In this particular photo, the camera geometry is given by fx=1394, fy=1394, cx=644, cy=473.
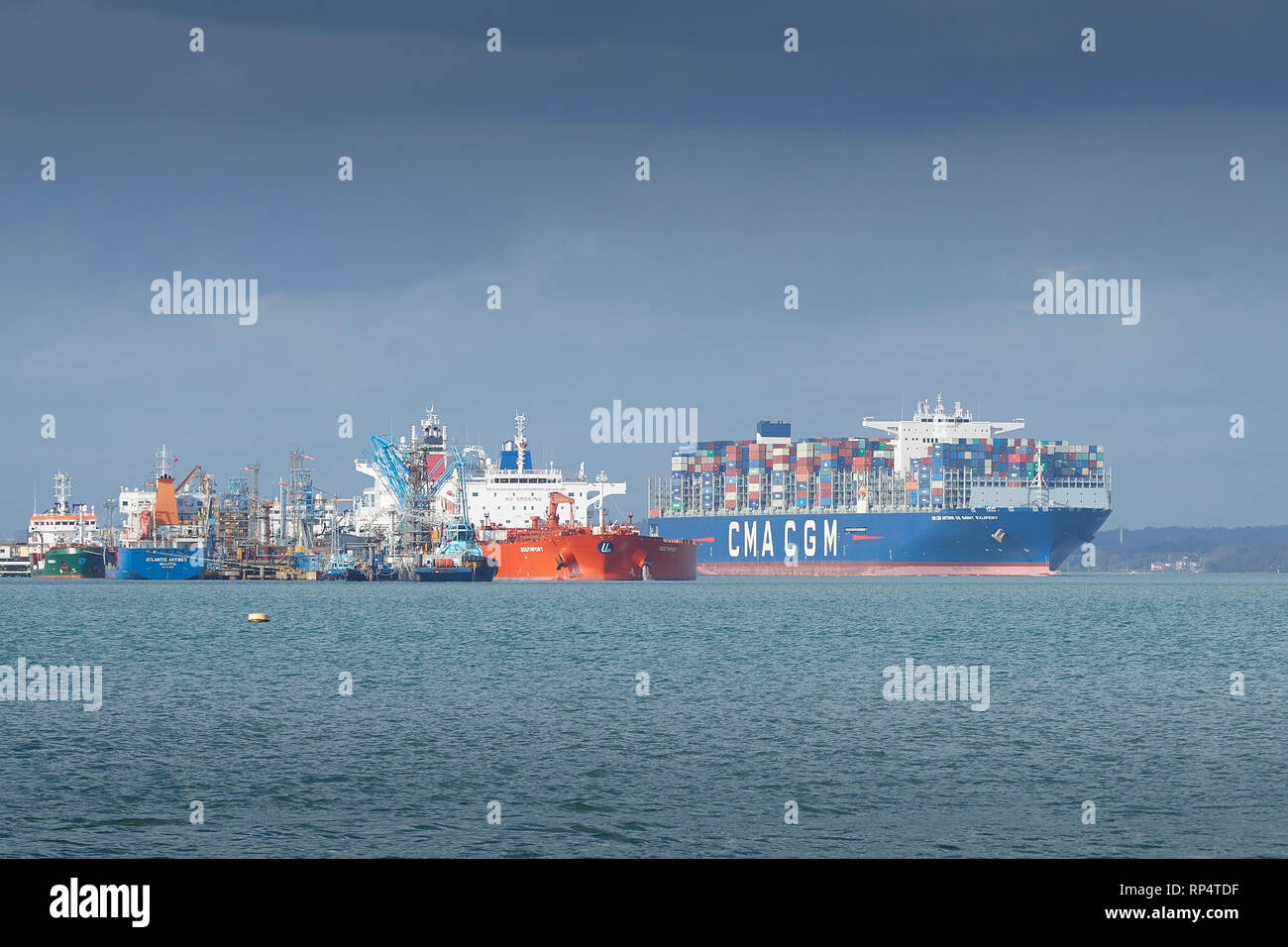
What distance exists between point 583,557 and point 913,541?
38312mm

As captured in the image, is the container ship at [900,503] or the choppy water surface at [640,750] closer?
the choppy water surface at [640,750]

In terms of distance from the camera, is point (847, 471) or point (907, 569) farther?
point (847, 471)

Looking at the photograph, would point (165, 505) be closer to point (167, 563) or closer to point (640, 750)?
point (167, 563)

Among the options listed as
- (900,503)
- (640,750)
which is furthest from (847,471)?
(640,750)

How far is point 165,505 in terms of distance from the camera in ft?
518

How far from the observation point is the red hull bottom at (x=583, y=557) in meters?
119

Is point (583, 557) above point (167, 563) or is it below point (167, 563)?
above

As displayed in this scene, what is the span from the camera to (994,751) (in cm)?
2552

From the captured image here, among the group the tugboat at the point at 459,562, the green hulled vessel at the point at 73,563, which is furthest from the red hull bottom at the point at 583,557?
the green hulled vessel at the point at 73,563

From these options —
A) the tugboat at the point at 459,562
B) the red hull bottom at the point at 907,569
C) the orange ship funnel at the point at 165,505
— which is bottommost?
the red hull bottom at the point at 907,569

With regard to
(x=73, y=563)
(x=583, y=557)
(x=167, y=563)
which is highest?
(x=583, y=557)

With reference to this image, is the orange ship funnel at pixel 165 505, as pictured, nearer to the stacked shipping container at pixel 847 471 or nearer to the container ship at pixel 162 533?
the container ship at pixel 162 533

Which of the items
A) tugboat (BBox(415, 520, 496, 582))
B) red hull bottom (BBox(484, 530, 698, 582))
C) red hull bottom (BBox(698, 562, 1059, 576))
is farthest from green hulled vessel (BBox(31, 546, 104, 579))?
red hull bottom (BBox(698, 562, 1059, 576))
